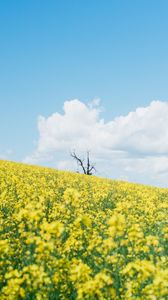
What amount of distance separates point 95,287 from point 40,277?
82cm

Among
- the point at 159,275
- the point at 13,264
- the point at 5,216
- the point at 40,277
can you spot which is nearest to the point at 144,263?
the point at 159,275

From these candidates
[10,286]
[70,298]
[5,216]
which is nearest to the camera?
[10,286]

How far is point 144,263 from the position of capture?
6.70 metres

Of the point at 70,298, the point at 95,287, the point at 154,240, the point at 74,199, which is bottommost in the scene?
the point at 70,298

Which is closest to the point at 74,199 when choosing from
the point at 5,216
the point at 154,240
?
the point at 154,240

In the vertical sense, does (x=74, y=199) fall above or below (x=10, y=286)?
above

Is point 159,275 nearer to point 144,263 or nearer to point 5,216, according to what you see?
point 144,263

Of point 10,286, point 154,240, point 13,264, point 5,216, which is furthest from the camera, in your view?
point 5,216

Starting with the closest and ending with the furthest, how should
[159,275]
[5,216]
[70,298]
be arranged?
1. [159,275]
2. [70,298]
3. [5,216]

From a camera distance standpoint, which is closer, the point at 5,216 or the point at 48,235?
the point at 48,235

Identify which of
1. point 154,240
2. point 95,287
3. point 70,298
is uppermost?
point 154,240

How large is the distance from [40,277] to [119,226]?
1434mm

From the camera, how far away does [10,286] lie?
6.81 m

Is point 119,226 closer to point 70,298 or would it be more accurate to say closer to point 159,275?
point 159,275
